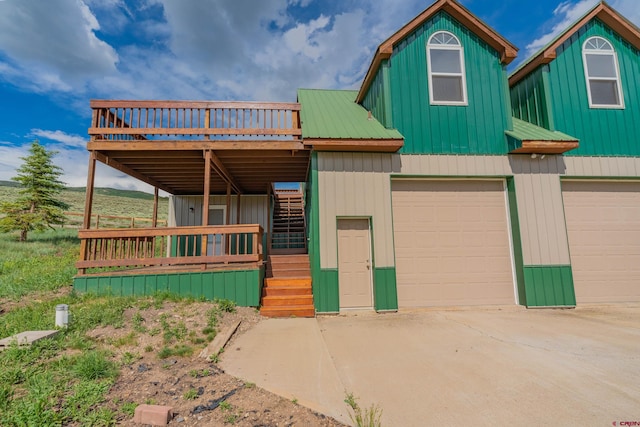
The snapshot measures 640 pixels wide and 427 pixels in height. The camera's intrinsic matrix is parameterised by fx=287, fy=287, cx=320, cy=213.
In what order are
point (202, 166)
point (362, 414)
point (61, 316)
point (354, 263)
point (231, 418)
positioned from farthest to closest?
1. point (202, 166)
2. point (354, 263)
3. point (61, 316)
4. point (362, 414)
5. point (231, 418)

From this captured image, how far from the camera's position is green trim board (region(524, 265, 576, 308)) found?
609 cm

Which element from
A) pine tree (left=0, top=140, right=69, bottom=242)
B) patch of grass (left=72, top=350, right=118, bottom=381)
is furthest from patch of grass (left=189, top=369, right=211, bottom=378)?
pine tree (left=0, top=140, right=69, bottom=242)

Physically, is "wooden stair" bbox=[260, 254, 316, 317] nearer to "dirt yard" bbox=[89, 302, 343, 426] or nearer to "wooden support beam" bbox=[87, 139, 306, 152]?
"dirt yard" bbox=[89, 302, 343, 426]

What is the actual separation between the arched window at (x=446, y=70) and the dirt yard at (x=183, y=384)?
658 centimetres

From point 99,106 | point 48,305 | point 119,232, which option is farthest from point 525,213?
point 99,106

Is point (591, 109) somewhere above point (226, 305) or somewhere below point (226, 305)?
above

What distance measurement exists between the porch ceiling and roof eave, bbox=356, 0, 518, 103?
2964 mm

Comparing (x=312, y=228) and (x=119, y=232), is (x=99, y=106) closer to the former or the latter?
(x=119, y=232)

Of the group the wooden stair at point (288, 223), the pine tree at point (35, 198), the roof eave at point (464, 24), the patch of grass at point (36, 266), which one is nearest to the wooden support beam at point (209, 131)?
the roof eave at point (464, 24)

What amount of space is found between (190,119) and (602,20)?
10385 millimetres

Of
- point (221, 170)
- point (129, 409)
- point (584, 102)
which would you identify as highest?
point (584, 102)

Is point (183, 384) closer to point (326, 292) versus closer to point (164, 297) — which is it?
point (164, 297)

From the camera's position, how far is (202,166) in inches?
317

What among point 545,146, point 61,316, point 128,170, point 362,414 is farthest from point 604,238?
point 128,170
